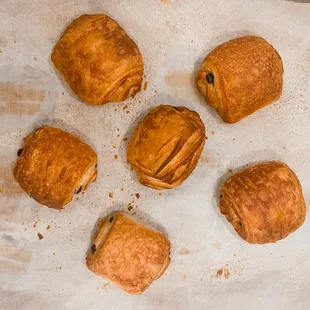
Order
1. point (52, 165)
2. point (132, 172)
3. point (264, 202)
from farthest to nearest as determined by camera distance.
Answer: point (132, 172) → point (264, 202) → point (52, 165)

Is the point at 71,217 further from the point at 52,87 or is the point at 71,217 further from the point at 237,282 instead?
the point at 237,282

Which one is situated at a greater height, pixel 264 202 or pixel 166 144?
pixel 166 144

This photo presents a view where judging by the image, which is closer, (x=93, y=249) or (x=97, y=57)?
(x=97, y=57)

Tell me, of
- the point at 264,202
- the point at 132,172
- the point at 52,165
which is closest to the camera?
the point at 52,165

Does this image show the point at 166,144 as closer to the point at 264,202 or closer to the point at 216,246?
the point at 264,202

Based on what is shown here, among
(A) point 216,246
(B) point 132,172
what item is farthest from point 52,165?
(A) point 216,246

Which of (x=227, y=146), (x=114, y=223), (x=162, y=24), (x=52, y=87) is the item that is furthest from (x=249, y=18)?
(x=114, y=223)

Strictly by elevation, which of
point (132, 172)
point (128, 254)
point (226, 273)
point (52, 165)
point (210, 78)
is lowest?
point (226, 273)

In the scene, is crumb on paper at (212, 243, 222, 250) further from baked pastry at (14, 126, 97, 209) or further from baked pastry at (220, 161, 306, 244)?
baked pastry at (14, 126, 97, 209)

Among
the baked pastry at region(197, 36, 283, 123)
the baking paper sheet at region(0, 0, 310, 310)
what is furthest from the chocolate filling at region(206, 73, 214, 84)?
the baking paper sheet at region(0, 0, 310, 310)
